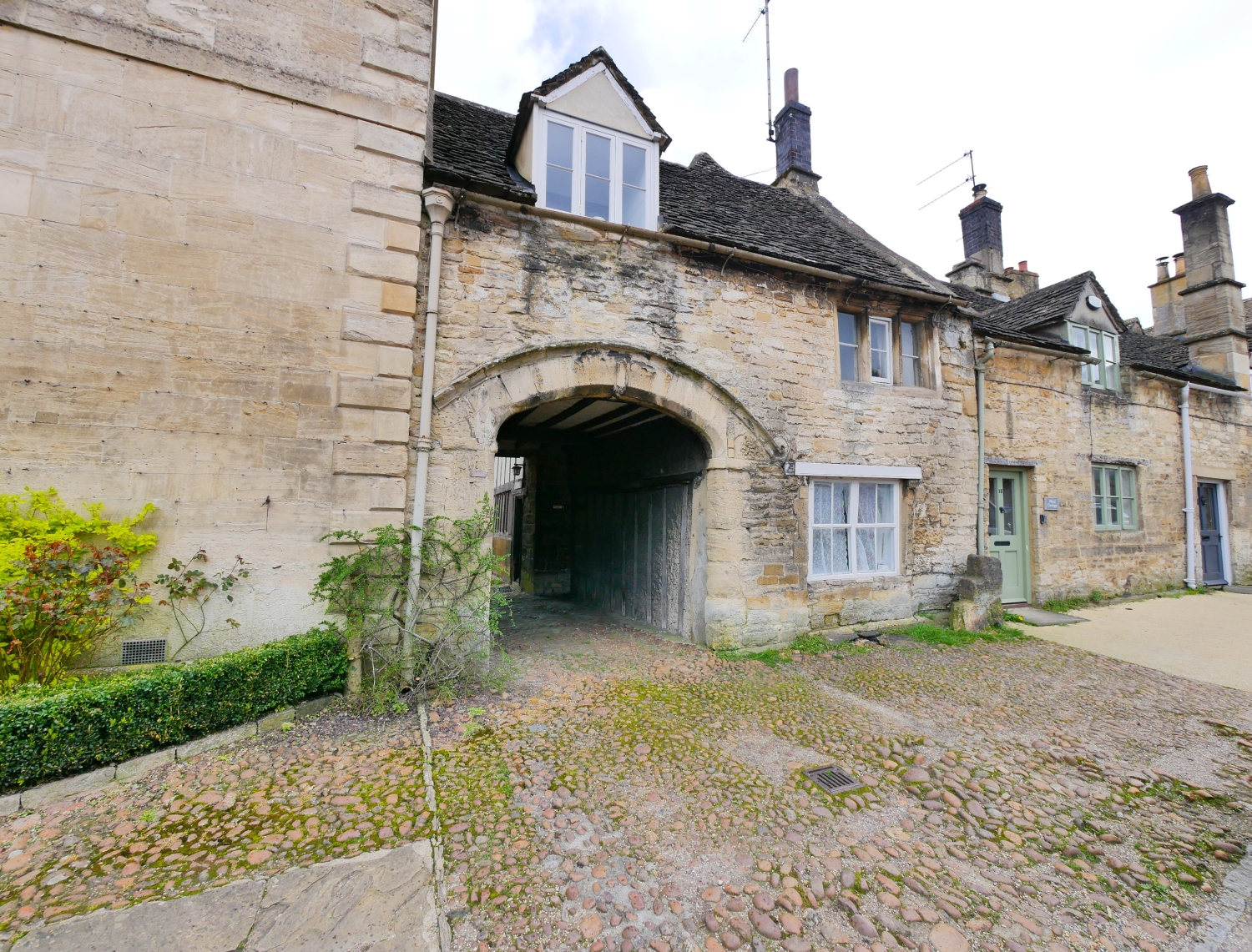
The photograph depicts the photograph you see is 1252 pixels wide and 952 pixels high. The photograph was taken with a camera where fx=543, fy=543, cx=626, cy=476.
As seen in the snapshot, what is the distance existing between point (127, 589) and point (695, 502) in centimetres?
553

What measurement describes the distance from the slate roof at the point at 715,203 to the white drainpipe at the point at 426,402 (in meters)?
0.54

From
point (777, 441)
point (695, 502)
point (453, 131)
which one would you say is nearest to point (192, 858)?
point (695, 502)

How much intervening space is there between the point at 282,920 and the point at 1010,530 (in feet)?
35.3

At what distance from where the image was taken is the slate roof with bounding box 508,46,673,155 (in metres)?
6.25

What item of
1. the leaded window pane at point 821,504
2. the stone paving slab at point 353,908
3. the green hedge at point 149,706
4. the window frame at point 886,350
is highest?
the window frame at point 886,350

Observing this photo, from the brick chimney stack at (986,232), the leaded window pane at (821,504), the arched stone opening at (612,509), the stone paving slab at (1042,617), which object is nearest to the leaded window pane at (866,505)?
the leaded window pane at (821,504)

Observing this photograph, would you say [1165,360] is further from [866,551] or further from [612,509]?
[612,509]

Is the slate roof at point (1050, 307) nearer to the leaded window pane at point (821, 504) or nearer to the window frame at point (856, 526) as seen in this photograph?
the window frame at point (856, 526)

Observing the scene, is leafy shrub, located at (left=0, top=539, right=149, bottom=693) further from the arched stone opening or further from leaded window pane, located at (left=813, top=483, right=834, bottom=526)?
leaded window pane, located at (left=813, top=483, right=834, bottom=526)

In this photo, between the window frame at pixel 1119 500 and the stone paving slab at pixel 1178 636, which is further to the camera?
the window frame at pixel 1119 500

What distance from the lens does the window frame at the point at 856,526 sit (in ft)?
23.8

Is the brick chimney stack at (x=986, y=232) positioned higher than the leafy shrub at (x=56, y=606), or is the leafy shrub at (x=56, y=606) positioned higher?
the brick chimney stack at (x=986, y=232)

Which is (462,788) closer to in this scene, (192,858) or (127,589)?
(192,858)

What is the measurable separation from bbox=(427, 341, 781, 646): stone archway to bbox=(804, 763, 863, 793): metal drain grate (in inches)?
108
